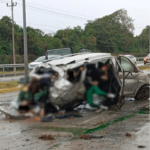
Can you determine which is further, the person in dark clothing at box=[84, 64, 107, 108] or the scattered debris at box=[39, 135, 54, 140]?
the scattered debris at box=[39, 135, 54, 140]

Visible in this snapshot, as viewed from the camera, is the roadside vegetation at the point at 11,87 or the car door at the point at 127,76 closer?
the roadside vegetation at the point at 11,87

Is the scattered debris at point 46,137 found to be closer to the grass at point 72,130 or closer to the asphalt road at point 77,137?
the asphalt road at point 77,137

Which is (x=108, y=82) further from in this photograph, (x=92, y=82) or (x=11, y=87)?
(x=11, y=87)

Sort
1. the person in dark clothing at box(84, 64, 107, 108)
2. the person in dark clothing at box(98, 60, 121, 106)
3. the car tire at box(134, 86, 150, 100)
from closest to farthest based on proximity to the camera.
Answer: the person in dark clothing at box(84, 64, 107, 108), the person in dark clothing at box(98, 60, 121, 106), the car tire at box(134, 86, 150, 100)

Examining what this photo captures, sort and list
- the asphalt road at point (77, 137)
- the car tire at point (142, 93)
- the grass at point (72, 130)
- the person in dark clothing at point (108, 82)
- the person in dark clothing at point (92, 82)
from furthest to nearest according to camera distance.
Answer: the car tire at point (142, 93) < the grass at point (72, 130) < the asphalt road at point (77, 137) < the person in dark clothing at point (108, 82) < the person in dark clothing at point (92, 82)

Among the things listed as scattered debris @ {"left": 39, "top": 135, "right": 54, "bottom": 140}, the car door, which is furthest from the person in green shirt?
scattered debris @ {"left": 39, "top": 135, "right": 54, "bottom": 140}

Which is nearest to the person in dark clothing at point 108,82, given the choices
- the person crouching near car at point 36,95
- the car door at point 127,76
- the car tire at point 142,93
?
the person crouching near car at point 36,95

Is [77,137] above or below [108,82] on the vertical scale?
below

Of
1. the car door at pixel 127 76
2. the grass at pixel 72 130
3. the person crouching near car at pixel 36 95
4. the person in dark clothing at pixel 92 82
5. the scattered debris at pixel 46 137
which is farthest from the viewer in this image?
the grass at pixel 72 130

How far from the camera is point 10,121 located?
9133 millimetres

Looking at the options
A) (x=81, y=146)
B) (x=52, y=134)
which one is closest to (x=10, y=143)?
(x=52, y=134)

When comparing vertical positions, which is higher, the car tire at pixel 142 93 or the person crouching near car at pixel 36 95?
the person crouching near car at pixel 36 95

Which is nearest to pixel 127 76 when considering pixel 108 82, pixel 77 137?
pixel 108 82

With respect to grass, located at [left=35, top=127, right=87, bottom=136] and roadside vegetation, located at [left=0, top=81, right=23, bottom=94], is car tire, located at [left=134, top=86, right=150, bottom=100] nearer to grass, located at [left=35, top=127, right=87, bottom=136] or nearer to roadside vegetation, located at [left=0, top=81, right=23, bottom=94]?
grass, located at [left=35, top=127, right=87, bottom=136]
